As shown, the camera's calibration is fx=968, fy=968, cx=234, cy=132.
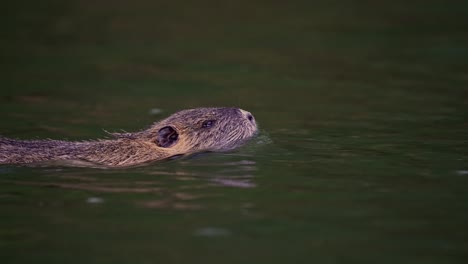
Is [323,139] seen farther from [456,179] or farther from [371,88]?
[371,88]

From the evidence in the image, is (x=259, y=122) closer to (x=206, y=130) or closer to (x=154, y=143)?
(x=206, y=130)

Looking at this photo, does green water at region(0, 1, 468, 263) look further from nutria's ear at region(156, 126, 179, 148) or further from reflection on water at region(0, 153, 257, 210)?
nutria's ear at region(156, 126, 179, 148)

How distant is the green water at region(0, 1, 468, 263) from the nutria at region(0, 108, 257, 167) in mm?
185

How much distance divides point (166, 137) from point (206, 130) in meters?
0.44

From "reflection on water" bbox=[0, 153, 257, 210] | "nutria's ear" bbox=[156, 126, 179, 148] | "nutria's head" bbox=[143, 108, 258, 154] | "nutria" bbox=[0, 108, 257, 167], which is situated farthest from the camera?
"nutria's head" bbox=[143, 108, 258, 154]

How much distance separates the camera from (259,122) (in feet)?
35.0

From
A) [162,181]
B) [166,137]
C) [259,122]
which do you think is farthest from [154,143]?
[259,122]

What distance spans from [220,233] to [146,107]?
5452mm

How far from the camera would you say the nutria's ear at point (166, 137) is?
8898 mm

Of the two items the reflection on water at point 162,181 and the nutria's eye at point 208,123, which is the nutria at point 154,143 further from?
the reflection on water at point 162,181

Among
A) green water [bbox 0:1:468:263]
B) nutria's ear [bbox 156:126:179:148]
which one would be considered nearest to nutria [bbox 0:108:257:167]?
nutria's ear [bbox 156:126:179:148]

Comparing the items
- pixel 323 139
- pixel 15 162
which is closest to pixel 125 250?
pixel 15 162

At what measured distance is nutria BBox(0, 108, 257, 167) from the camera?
333 inches

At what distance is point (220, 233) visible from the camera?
6.30m
